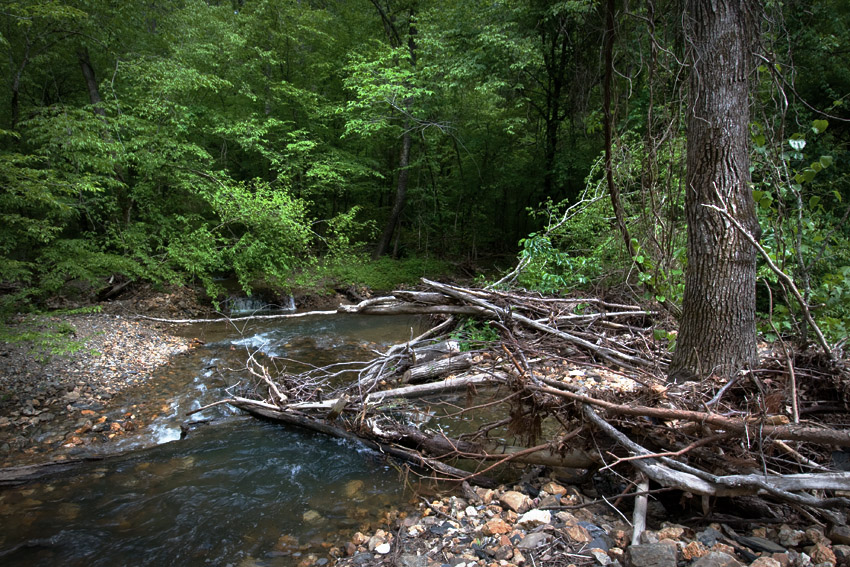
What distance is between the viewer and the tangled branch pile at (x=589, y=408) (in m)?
2.59

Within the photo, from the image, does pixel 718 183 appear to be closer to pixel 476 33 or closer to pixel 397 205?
pixel 476 33

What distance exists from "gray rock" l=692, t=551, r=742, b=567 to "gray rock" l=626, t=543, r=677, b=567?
0.37 feet

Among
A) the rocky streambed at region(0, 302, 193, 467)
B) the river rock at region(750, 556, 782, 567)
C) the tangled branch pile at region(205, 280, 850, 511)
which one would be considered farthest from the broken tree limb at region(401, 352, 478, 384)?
the rocky streambed at region(0, 302, 193, 467)

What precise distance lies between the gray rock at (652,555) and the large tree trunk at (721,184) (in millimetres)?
1458

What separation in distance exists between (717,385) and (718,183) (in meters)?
1.49

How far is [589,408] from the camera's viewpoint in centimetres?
313

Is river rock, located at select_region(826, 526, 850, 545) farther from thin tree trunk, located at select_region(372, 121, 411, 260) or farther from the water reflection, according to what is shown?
thin tree trunk, located at select_region(372, 121, 411, 260)

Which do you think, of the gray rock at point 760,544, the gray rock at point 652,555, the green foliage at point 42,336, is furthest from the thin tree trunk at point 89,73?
the gray rock at point 760,544

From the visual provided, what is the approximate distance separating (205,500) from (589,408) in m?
3.67

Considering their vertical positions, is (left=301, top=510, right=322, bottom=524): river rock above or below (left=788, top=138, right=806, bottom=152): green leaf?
below

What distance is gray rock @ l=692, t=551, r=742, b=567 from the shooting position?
2.25 metres

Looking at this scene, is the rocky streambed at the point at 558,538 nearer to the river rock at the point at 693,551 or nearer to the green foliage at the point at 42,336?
the river rock at the point at 693,551

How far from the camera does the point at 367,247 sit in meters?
18.7

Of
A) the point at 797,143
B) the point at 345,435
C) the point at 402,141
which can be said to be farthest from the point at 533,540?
the point at 402,141
